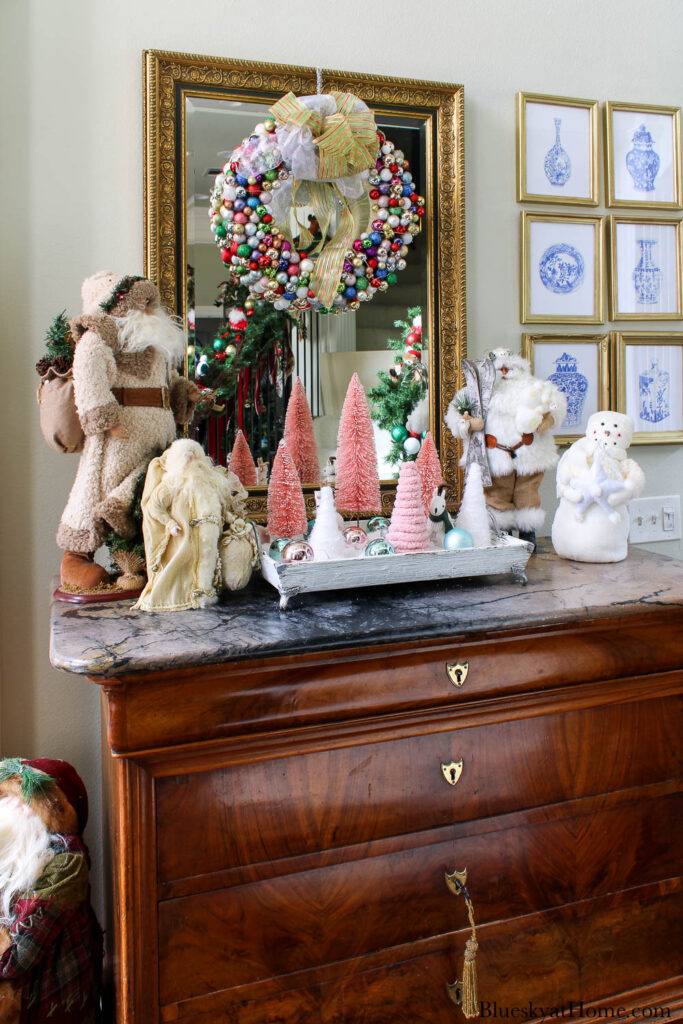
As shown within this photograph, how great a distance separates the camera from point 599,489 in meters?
1.47

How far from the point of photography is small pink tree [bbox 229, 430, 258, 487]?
160cm

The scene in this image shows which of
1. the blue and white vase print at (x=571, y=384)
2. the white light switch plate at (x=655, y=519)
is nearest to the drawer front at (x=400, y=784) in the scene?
the white light switch plate at (x=655, y=519)

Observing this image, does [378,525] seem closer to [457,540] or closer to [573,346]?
[457,540]

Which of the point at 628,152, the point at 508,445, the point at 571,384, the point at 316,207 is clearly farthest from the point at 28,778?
the point at 628,152

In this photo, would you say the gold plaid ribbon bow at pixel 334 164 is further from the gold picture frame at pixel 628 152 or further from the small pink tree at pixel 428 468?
the gold picture frame at pixel 628 152

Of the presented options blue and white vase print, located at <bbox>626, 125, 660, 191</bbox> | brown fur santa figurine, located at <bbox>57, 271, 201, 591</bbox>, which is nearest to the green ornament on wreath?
brown fur santa figurine, located at <bbox>57, 271, 201, 591</bbox>

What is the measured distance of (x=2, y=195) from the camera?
4.87ft

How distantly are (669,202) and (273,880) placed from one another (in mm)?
1855

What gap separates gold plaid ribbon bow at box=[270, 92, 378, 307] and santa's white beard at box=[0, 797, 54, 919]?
1145 mm

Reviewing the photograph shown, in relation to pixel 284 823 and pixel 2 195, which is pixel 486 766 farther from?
pixel 2 195

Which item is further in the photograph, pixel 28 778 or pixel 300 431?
pixel 300 431

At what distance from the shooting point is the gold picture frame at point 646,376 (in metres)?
1.92

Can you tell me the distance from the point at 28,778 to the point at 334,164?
130 centimetres

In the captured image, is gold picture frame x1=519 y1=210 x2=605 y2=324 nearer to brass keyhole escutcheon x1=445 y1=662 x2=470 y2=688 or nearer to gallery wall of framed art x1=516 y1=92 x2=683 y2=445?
gallery wall of framed art x1=516 y1=92 x2=683 y2=445
